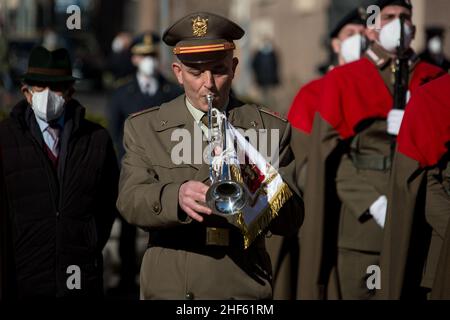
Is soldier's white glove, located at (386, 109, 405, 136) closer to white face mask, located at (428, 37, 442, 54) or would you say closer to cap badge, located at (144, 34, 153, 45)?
cap badge, located at (144, 34, 153, 45)

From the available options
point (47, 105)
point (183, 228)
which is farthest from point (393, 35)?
point (183, 228)

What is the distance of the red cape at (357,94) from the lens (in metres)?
8.44

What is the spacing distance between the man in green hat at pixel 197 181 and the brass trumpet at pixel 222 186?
180mm

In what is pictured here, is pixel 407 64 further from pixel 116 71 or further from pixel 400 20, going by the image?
pixel 116 71

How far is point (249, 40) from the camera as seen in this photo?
34.4 meters

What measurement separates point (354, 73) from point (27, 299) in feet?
9.49

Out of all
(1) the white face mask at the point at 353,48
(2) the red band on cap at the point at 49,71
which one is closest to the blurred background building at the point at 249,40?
(1) the white face mask at the point at 353,48

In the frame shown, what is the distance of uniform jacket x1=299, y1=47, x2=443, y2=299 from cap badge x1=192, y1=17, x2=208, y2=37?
108 inches

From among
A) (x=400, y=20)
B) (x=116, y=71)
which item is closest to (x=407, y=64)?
(x=400, y=20)

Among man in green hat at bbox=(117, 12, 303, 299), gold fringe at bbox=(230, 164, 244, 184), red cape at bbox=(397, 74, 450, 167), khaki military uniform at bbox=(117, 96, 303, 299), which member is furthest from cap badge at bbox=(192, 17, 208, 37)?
red cape at bbox=(397, 74, 450, 167)

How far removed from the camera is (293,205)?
18.8 ft

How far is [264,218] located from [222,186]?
1.19 ft

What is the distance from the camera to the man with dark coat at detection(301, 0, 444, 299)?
838 cm

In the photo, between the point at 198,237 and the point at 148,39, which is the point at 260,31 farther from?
the point at 198,237
